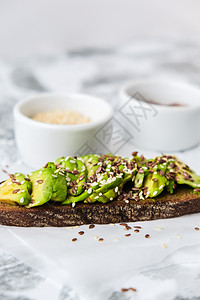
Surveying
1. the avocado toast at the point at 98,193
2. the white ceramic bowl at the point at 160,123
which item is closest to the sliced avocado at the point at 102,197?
the avocado toast at the point at 98,193

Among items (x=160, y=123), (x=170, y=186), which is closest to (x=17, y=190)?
(x=170, y=186)

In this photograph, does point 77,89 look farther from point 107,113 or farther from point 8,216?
point 8,216

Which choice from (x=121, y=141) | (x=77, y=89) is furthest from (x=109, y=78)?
(x=121, y=141)

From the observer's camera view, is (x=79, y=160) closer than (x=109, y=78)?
Yes

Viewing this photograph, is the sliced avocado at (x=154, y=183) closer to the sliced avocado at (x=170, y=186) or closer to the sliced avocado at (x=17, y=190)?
the sliced avocado at (x=170, y=186)

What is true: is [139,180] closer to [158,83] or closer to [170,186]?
[170,186]
